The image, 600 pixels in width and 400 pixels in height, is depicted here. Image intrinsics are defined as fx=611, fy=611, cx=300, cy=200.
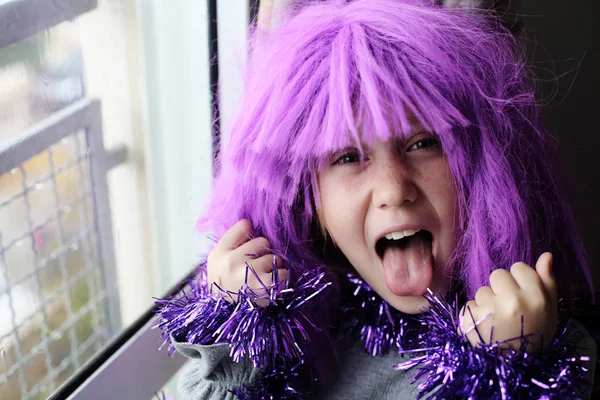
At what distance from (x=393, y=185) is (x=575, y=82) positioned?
0.49 m

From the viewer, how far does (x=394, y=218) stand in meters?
0.64

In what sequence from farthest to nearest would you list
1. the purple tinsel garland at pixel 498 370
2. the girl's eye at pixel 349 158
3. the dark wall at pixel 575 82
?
the dark wall at pixel 575 82
the girl's eye at pixel 349 158
the purple tinsel garland at pixel 498 370

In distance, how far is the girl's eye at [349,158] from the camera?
66cm

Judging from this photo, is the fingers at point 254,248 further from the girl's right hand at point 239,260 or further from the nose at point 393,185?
the nose at point 393,185

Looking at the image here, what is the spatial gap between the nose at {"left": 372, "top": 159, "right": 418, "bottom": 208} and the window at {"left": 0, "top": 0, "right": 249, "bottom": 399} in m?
0.27

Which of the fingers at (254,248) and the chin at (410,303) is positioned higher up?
the fingers at (254,248)

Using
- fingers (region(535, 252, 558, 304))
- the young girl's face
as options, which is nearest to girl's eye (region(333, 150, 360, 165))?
the young girl's face

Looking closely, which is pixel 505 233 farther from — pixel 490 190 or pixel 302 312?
pixel 302 312

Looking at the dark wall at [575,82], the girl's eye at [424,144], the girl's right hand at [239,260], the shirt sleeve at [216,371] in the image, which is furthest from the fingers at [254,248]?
the dark wall at [575,82]

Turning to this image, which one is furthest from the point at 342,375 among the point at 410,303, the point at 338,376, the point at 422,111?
the point at 422,111

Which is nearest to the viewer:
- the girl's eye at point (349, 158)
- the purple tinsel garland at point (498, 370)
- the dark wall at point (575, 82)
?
the purple tinsel garland at point (498, 370)

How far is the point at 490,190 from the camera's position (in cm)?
64

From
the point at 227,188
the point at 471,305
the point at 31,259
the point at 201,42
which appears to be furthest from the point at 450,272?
the point at 201,42

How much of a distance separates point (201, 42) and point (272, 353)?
54 centimetres
